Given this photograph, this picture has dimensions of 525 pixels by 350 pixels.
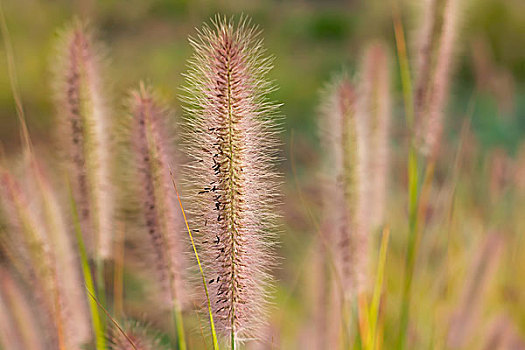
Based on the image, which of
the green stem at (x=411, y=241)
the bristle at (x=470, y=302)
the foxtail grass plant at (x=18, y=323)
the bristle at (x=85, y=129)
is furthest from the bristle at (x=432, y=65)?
the foxtail grass plant at (x=18, y=323)

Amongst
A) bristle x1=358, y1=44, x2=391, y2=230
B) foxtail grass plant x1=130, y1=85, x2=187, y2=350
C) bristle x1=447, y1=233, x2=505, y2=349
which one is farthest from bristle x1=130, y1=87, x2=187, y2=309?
bristle x1=447, y1=233, x2=505, y2=349

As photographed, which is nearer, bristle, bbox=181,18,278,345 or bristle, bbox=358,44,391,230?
bristle, bbox=181,18,278,345

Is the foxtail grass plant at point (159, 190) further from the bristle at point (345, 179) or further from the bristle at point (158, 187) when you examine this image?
the bristle at point (345, 179)

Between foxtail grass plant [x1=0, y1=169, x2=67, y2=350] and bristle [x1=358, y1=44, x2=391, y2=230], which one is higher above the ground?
bristle [x1=358, y1=44, x2=391, y2=230]

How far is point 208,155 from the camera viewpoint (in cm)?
58

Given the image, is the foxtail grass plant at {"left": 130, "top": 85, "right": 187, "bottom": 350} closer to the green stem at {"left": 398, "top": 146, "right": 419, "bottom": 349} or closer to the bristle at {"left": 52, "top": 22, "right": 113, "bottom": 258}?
the bristle at {"left": 52, "top": 22, "right": 113, "bottom": 258}

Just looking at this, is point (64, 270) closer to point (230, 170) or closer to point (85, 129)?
point (85, 129)

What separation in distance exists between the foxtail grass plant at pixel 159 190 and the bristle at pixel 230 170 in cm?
8

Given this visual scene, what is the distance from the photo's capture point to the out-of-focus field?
126 centimetres

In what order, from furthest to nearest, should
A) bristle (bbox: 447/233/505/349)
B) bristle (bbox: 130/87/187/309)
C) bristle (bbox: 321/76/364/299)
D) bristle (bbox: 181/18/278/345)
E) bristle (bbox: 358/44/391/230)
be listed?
bristle (bbox: 447/233/505/349), bristle (bbox: 358/44/391/230), bristle (bbox: 321/76/364/299), bristle (bbox: 130/87/187/309), bristle (bbox: 181/18/278/345)

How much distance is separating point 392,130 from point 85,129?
248cm

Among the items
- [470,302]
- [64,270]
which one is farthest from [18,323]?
[470,302]

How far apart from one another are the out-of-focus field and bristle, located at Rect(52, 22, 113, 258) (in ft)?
0.43

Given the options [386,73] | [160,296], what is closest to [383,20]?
[386,73]
